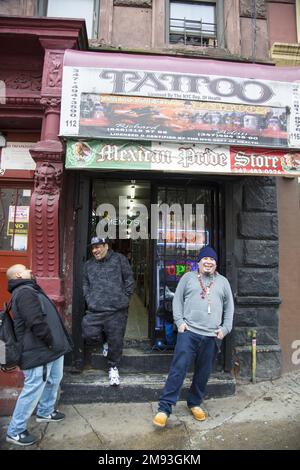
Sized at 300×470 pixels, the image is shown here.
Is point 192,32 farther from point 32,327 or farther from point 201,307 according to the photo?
point 32,327

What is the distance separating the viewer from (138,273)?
315 inches

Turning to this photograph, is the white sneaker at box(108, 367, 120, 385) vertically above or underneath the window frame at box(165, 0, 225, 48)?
underneath

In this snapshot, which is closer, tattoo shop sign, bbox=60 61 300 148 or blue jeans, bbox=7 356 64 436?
blue jeans, bbox=7 356 64 436

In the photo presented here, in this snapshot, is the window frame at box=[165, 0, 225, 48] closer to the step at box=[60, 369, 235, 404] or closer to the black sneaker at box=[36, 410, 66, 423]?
the step at box=[60, 369, 235, 404]

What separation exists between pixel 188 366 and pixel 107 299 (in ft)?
4.19

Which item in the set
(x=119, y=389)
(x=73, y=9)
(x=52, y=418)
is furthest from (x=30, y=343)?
(x=73, y=9)

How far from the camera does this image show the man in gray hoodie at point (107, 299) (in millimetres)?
4227

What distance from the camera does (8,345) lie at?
3.20 metres

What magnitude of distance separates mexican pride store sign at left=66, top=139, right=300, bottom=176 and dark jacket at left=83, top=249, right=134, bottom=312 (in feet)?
4.12

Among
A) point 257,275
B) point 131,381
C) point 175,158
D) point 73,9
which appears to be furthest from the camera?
point 73,9

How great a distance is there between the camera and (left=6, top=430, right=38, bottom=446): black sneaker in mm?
3199

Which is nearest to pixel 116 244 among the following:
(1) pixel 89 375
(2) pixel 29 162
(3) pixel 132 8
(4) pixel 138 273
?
(4) pixel 138 273

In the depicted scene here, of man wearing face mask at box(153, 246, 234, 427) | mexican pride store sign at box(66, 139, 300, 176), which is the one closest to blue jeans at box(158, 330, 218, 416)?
man wearing face mask at box(153, 246, 234, 427)

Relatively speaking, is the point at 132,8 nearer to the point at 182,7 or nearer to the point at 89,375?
the point at 182,7
